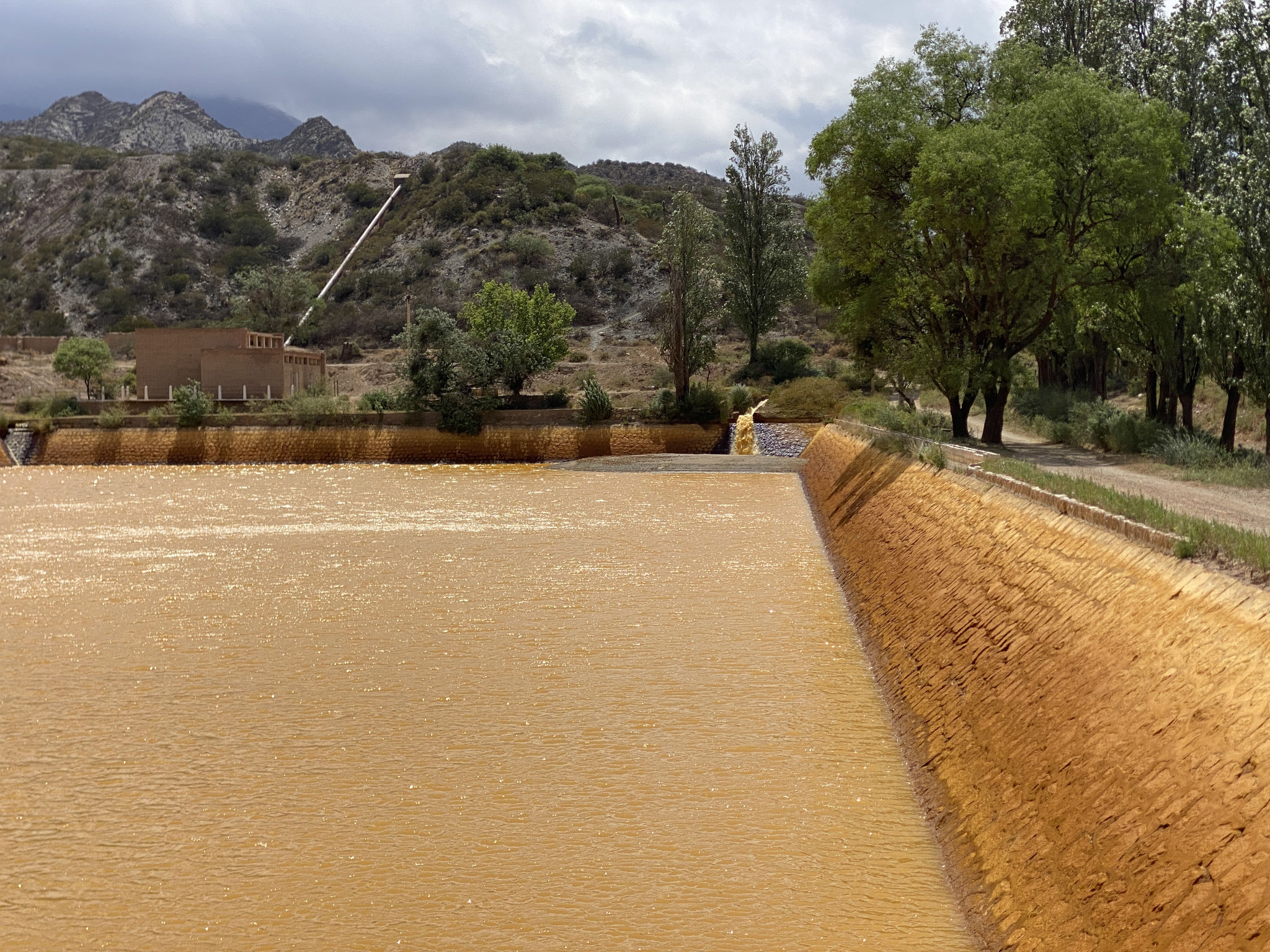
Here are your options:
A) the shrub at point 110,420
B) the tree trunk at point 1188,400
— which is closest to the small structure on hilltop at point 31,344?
the shrub at point 110,420

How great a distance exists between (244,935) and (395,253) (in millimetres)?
90119

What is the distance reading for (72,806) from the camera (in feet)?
24.7

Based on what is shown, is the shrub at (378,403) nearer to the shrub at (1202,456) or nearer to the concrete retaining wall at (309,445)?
the concrete retaining wall at (309,445)

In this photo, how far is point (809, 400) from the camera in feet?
132

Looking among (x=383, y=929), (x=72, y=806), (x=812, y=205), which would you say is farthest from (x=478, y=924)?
(x=812, y=205)

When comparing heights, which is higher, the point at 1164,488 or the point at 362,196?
the point at 362,196

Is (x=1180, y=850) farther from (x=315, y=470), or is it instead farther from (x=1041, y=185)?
(x=315, y=470)

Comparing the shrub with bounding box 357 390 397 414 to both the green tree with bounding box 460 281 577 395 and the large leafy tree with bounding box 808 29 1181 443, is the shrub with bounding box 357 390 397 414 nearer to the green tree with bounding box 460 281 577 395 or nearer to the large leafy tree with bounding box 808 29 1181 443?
the green tree with bounding box 460 281 577 395

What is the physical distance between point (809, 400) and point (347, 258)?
208 feet

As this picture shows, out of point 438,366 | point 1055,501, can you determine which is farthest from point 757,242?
point 1055,501

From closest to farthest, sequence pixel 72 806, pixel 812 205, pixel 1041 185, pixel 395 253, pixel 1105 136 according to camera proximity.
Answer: pixel 72 806 → pixel 1041 185 → pixel 1105 136 → pixel 812 205 → pixel 395 253

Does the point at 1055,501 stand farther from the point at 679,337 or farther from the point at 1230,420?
the point at 679,337

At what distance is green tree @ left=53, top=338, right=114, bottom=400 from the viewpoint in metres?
50.3

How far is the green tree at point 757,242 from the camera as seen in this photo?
173 ft
